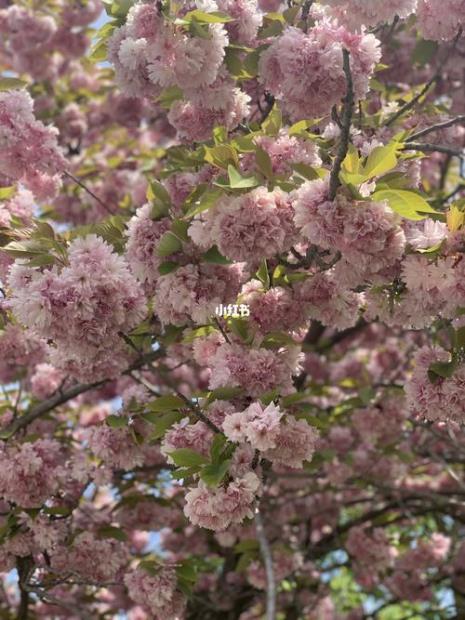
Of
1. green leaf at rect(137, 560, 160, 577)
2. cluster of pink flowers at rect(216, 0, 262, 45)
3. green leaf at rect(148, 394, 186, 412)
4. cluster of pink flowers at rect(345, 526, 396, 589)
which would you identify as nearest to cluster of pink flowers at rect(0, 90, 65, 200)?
cluster of pink flowers at rect(216, 0, 262, 45)

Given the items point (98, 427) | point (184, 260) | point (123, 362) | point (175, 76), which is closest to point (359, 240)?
point (184, 260)

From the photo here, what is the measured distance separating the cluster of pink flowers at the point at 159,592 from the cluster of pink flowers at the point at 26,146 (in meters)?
1.99

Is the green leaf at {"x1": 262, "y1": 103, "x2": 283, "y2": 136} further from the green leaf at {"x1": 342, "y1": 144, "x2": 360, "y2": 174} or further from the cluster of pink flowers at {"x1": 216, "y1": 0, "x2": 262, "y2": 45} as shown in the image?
the cluster of pink flowers at {"x1": 216, "y1": 0, "x2": 262, "y2": 45}

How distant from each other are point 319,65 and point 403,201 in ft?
2.48

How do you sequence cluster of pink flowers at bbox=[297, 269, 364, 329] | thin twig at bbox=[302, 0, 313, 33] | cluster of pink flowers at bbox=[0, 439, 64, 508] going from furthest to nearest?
cluster of pink flowers at bbox=[0, 439, 64, 508], thin twig at bbox=[302, 0, 313, 33], cluster of pink flowers at bbox=[297, 269, 364, 329]

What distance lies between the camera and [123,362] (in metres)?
3.25

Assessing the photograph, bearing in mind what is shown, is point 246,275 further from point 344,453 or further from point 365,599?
point 365,599

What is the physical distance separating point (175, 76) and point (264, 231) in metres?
0.88

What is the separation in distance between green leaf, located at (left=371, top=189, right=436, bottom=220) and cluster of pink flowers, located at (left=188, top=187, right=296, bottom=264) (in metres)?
0.29

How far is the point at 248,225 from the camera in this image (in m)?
2.01

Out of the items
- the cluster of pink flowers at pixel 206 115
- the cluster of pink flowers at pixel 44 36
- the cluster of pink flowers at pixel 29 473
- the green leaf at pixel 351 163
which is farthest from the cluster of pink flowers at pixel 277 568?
the cluster of pink flowers at pixel 44 36

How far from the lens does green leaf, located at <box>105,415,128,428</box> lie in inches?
117

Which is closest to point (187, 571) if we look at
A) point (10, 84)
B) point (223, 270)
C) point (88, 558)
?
point (88, 558)

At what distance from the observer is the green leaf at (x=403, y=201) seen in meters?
1.92
